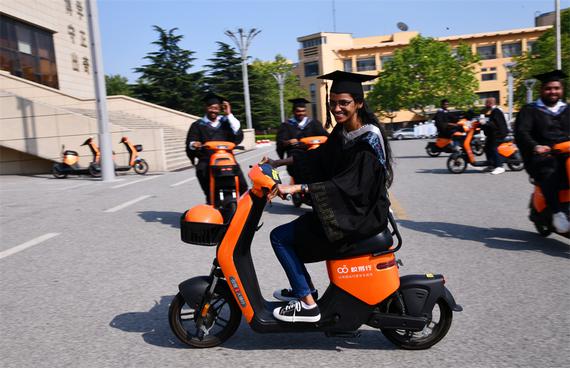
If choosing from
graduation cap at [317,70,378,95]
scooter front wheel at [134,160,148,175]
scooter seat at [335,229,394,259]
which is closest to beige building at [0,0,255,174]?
scooter front wheel at [134,160,148,175]

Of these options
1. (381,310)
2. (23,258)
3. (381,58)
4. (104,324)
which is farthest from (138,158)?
(381,58)

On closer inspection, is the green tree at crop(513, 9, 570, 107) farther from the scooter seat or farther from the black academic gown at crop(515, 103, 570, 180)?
the scooter seat

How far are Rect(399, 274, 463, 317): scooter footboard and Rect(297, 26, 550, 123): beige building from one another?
71.8 metres

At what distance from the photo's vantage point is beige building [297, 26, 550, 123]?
80250 millimetres

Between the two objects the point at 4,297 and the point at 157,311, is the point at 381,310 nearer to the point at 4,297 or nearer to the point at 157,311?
the point at 157,311

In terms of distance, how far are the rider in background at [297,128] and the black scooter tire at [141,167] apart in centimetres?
1019

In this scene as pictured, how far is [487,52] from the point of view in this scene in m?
82.5

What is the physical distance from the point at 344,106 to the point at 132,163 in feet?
52.9

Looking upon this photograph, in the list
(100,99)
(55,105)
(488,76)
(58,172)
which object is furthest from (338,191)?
(488,76)

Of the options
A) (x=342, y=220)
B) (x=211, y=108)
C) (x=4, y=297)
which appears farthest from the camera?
(x=211, y=108)

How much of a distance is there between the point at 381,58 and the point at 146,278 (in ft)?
285

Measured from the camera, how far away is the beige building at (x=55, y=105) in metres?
19.5

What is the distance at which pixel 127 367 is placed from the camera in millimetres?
3270

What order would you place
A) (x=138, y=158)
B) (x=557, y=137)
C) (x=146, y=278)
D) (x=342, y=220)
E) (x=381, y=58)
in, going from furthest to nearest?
1. (x=381, y=58)
2. (x=138, y=158)
3. (x=557, y=137)
4. (x=146, y=278)
5. (x=342, y=220)
